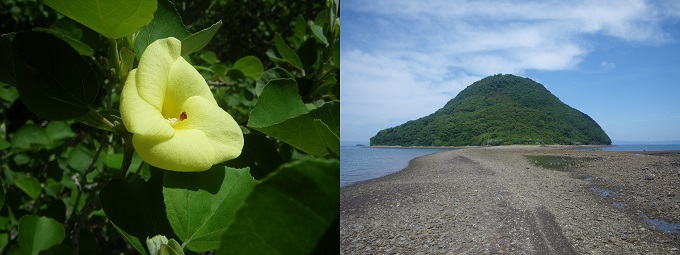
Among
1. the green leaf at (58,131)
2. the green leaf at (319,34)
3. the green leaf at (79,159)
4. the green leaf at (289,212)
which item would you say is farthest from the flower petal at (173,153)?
the green leaf at (58,131)

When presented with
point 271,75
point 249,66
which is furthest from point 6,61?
point 249,66

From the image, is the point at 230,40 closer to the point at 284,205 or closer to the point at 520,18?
the point at 520,18

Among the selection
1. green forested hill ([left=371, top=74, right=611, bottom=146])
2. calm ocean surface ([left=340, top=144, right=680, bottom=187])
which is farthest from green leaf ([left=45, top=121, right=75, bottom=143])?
green forested hill ([left=371, top=74, right=611, bottom=146])

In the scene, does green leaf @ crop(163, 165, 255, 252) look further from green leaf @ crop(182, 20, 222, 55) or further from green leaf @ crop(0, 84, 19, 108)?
green leaf @ crop(0, 84, 19, 108)

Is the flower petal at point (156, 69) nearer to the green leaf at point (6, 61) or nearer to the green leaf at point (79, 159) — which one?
the green leaf at point (6, 61)

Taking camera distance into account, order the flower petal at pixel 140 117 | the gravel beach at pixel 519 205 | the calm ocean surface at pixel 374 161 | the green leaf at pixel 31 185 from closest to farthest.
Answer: the flower petal at pixel 140 117 < the green leaf at pixel 31 185 < the gravel beach at pixel 519 205 < the calm ocean surface at pixel 374 161

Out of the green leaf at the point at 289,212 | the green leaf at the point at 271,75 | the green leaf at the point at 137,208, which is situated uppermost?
the green leaf at the point at 271,75

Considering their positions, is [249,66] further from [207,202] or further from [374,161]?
[374,161]
